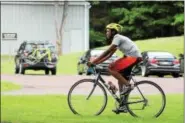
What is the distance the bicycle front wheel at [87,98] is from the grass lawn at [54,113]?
169mm

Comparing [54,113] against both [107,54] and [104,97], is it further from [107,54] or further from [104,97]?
[107,54]

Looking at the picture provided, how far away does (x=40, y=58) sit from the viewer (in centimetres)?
3284

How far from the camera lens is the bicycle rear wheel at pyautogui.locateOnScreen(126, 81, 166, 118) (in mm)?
11584

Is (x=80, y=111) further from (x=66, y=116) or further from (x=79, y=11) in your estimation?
(x=79, y=11)

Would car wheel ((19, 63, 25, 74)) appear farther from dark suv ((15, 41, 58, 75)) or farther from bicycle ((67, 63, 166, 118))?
bicycle ((67, 63, 166, 118))

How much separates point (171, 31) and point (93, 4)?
28.3 ft

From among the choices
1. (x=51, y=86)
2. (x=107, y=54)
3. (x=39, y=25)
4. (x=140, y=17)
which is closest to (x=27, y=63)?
(x=51, y=86)

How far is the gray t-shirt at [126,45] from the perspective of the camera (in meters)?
11.3

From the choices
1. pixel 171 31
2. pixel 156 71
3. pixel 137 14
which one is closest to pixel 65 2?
pixel 137 14

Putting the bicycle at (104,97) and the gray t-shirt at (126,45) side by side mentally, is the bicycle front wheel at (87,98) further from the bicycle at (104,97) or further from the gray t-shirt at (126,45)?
the gray t-shirt at (126,45)

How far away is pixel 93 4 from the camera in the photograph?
68500 millimetres

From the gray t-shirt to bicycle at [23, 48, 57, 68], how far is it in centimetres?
2152

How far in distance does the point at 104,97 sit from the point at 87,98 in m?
0.41

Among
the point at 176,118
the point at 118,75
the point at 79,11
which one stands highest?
the point at 79,11
